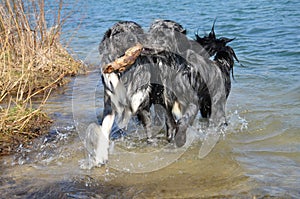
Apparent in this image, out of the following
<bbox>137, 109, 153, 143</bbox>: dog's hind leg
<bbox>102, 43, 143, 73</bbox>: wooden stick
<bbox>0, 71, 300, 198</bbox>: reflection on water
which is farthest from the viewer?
<bbox>137, 109, 153, 143</bbox>: dog's hind leg

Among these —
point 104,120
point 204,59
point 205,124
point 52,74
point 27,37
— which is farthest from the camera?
point 52,74

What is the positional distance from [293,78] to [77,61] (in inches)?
158

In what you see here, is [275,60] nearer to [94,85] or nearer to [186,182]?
[94,85]

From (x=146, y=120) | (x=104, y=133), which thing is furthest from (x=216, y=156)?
(x=104, y=133)

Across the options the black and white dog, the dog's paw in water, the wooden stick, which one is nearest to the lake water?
the dog's paw in water

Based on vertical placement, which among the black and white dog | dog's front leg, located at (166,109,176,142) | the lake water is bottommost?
the lake water

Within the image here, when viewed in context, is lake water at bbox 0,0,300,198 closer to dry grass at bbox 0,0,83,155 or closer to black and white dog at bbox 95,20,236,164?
dry grass at bbox 0,0,83,155

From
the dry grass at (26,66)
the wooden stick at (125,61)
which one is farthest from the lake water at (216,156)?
the wooden stick at (125,61)

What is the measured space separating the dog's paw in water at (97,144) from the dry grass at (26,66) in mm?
927

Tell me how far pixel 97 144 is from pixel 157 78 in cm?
87

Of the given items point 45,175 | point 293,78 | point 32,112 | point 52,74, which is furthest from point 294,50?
point 45,175

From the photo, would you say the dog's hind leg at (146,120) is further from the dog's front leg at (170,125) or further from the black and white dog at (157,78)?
the dog's front leg at (170,125)

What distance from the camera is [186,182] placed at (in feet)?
12.4

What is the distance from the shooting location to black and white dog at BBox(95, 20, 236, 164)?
4070 mm
